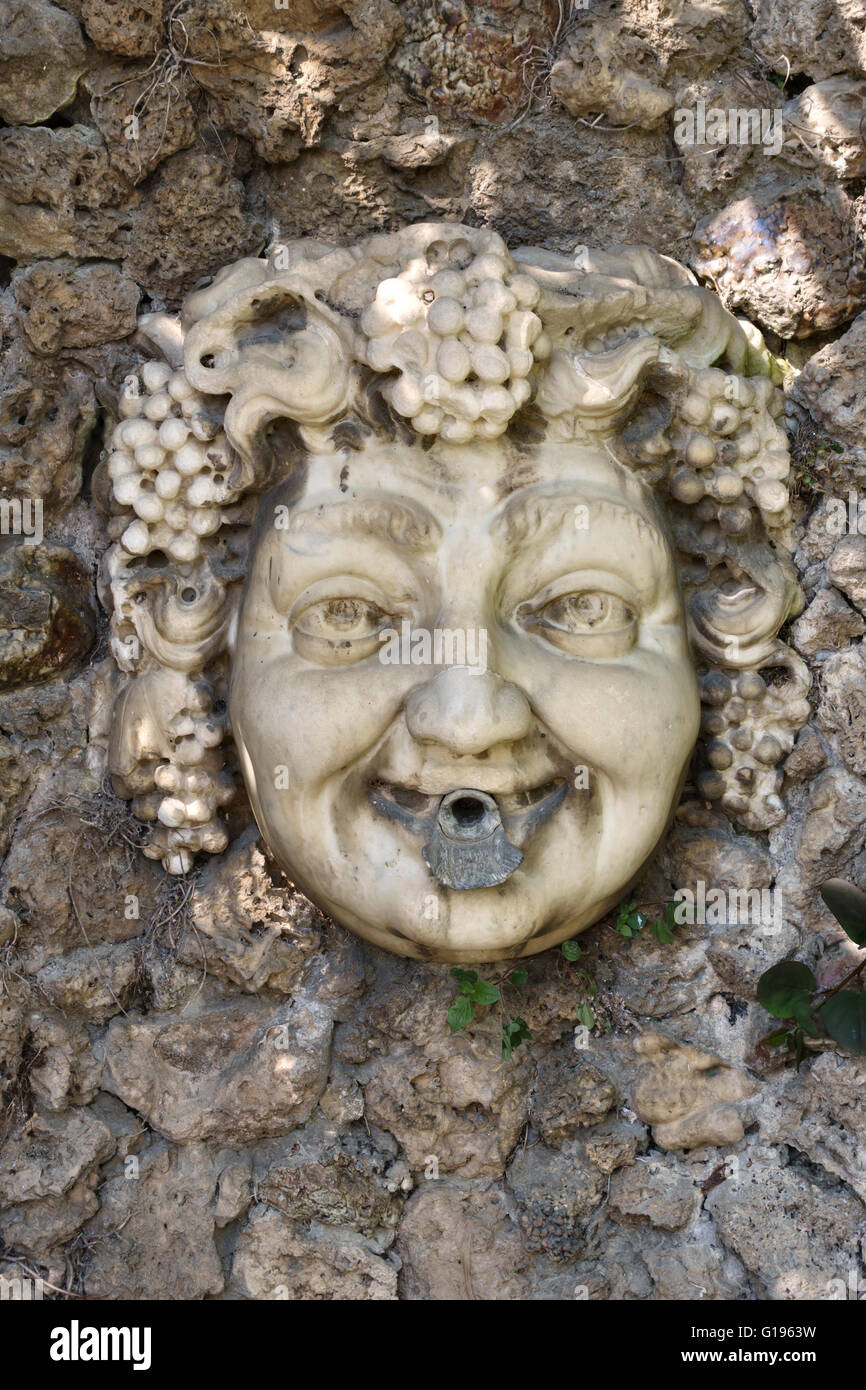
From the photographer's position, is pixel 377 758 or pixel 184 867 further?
pixel 184 867

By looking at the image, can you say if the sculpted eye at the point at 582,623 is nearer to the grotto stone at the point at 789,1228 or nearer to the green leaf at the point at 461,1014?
the green leaf at the point at 461,1014

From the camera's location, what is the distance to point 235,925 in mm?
2566

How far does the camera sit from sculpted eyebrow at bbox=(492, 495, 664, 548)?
2.25m

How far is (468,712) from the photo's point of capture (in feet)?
7.04

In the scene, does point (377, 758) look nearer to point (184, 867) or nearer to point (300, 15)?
point (184, 867)

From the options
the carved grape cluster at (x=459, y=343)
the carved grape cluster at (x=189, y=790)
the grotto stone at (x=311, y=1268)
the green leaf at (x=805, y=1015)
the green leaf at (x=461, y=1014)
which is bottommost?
the grotto stone at (x=311, y=1268)

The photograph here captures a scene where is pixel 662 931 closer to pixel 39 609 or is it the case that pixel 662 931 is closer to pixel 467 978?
pixel 467 978

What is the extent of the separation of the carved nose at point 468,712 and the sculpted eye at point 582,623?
0.17 meters

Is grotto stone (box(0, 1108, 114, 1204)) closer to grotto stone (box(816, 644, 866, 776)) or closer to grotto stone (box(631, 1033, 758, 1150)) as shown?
grotto stone (box(631, 1033, 758, 1150))

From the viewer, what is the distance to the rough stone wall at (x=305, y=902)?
2443 millimetres

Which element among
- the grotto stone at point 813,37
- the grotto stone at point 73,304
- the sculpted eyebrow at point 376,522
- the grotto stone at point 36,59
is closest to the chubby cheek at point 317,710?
the sculpted eyebrow at point 376,522

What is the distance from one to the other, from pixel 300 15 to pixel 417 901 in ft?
5.38

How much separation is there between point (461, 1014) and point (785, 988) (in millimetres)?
591

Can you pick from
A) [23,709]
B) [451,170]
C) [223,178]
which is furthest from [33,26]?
[23,709]
